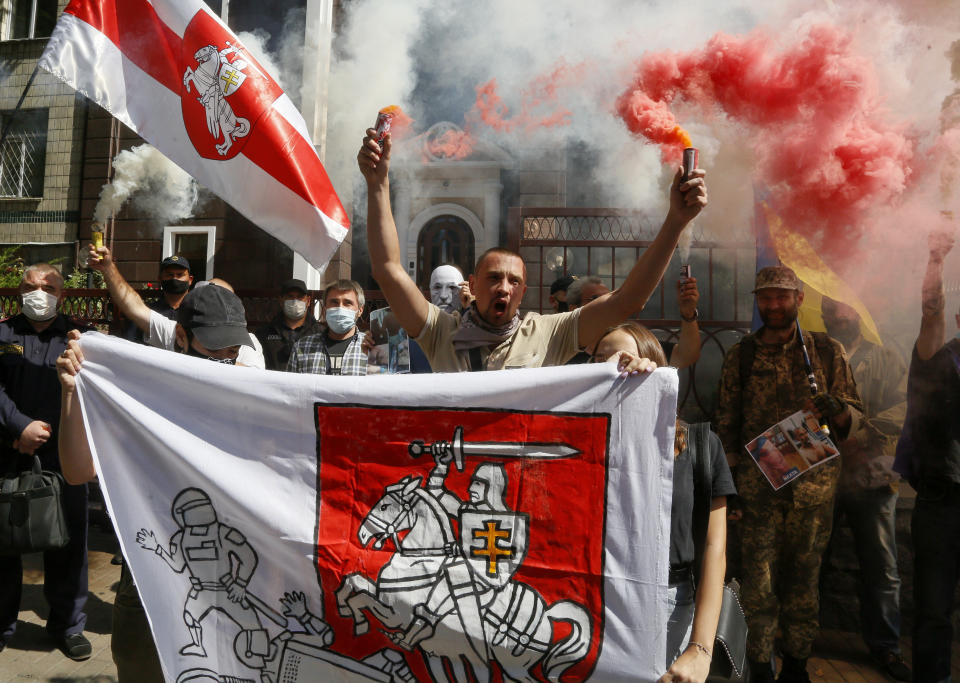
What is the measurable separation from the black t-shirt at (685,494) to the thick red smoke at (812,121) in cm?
238

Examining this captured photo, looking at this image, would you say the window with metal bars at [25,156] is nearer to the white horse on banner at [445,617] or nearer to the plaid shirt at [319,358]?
the plaid shirt at [319,358]

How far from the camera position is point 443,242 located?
11617 millimetres

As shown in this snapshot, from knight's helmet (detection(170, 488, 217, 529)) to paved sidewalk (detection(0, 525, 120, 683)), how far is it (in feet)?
6.12

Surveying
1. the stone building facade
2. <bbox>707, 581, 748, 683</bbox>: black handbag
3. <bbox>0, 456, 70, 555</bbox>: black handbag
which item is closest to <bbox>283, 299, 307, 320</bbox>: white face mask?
<bbox>0, 456, 70, 555</bbox>: black handbag

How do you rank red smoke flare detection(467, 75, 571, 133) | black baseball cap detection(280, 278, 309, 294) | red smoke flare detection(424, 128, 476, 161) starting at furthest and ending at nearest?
red smoke flare detection(424, 128, 476, 161)
red smoke flare detection(467, 75, 571, 133)
black baseball cap detection(280, 278, 309, 294)

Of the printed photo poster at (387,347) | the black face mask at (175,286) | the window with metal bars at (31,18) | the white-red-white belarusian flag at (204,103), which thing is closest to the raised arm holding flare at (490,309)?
the white-red-white belarusian flag at (204,103)

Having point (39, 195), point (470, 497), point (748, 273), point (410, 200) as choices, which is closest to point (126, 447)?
point (470, 497)

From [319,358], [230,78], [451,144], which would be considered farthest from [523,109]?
[319,358]

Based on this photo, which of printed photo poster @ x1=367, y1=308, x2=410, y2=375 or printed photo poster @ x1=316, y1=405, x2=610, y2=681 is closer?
printed photo poster @ x1=316, y1=405, x2=610, y2=681

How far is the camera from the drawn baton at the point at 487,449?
2.03 meters

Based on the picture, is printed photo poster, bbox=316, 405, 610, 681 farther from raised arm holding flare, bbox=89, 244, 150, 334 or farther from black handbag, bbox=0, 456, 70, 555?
raised arm holding flare, bbox=89, 244, 150, 334

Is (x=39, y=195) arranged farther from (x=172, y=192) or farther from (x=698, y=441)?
(x=698, y=441)

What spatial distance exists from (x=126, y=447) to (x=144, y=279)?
33.3ft

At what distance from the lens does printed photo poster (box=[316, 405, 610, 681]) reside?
75.7 inches
